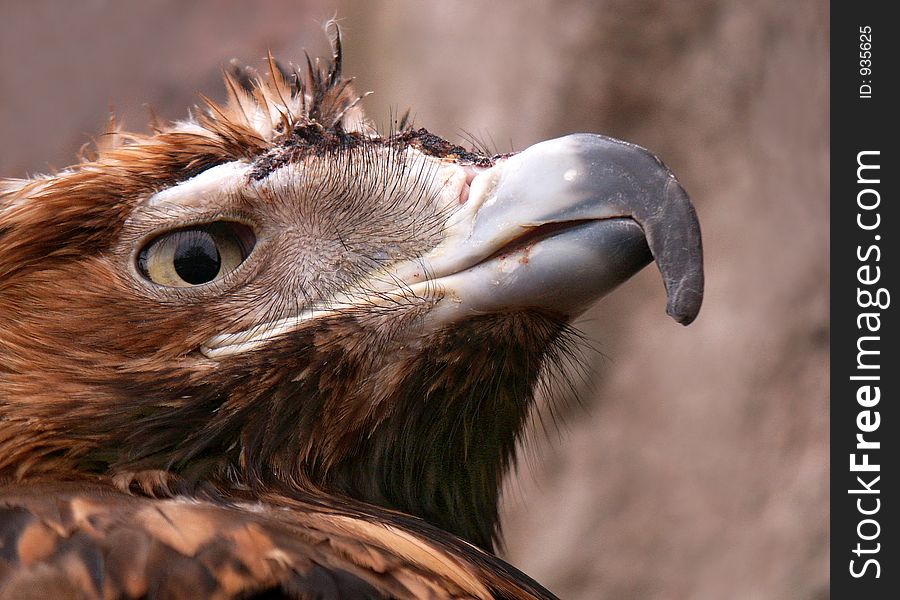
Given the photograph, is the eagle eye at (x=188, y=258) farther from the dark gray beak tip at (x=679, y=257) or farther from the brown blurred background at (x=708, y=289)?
the brown blurred background at (x=708, y=289)

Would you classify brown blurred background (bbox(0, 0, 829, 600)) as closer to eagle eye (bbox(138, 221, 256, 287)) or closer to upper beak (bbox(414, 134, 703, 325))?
eagle eye (bbox(138, 221, 256, 287))

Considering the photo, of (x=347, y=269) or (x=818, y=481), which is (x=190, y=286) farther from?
(x=818, y=481)

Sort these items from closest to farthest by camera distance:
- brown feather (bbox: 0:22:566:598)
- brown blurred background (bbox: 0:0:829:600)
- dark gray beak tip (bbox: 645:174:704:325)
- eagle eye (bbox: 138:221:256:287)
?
1. dark gray beak tip (bbox: 645:174:704:325)
2. brown feather (bbox: 0:22:566:598)
3. eagle eye (bbox: 138:221:256:287)
4. brown blurred background (bbox: 0:0:829:600)

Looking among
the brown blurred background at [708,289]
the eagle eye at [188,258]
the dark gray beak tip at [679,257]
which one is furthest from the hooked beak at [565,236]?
the brown blurred background at [708,289]

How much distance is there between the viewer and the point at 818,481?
5191 millimetres

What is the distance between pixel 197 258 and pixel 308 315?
28cm

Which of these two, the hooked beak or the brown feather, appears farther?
the brown feather

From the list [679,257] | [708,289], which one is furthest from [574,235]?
[708,289]

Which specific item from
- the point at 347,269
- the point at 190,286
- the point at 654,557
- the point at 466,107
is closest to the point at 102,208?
the point at 190,286

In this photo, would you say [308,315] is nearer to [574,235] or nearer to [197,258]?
[197,258]

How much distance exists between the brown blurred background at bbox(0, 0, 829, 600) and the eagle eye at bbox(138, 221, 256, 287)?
2.74 meters

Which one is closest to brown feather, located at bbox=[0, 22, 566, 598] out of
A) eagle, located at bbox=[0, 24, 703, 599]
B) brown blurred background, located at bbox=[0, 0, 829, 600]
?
eagle, located at bbox=[0, 24, 703, 599]

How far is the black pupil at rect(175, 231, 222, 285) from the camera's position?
244cm

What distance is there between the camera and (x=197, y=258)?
2459 mm
